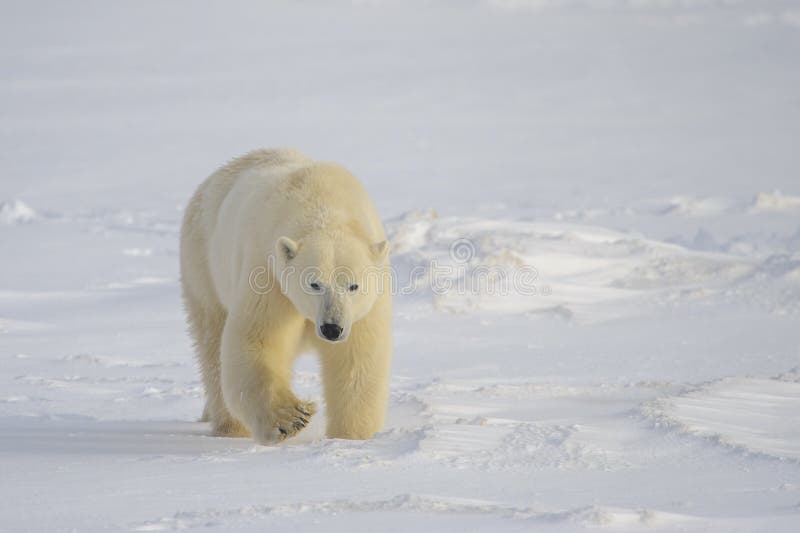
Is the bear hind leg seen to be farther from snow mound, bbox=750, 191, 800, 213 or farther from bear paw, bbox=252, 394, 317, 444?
snow mound, bbox=750, 191, 800, 213

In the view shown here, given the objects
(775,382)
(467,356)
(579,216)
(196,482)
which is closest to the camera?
(196,482)

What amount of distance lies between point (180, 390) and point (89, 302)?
4.74 metres

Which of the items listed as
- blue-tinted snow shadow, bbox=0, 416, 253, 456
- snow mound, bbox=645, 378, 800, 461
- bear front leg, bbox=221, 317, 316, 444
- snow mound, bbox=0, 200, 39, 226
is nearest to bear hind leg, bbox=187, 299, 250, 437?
blue-tinted snow shadow, bbox=0, 416, 253, 456

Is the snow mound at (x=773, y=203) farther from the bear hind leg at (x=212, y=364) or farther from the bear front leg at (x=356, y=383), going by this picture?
the bear front leg at (x=356, y=383)

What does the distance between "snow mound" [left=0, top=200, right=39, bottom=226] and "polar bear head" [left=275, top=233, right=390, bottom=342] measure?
13.2 meters

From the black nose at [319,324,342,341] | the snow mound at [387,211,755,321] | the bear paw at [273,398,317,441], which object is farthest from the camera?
the snow mound at [387,211,755,321]

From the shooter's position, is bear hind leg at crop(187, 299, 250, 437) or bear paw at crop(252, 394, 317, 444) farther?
bear hind leg at crop(187, 299, 250, 437)

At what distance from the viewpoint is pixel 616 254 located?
33.1 feet

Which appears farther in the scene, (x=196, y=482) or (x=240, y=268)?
(x=240, y=268)

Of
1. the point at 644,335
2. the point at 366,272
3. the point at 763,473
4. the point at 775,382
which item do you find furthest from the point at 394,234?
the point at 763,473

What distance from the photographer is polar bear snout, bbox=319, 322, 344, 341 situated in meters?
3.82

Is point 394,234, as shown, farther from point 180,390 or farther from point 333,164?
point 333,164

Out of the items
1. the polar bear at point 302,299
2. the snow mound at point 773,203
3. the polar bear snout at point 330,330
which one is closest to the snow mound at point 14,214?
the snow mound at point 773,203

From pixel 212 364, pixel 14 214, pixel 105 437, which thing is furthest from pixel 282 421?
pixel 14 214
